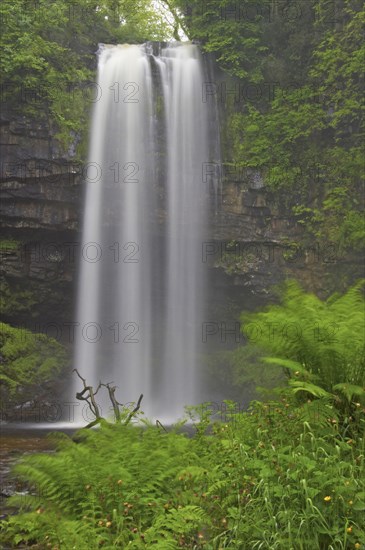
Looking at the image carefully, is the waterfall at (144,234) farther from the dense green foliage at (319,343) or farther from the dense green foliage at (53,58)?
the dense green foliage at (319,343)

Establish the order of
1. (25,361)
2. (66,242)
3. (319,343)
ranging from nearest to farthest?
(319,343) → (25,361) → (66,242)

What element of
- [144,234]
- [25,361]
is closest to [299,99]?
[144,234]

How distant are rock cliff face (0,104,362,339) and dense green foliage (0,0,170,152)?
0.81 metres

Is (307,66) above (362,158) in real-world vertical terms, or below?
above

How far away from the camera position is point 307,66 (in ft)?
66.0

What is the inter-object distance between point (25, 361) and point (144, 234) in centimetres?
590

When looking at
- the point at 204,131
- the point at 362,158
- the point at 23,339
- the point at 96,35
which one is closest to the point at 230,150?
the point at 204,131

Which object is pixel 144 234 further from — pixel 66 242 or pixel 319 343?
pixel 319 343

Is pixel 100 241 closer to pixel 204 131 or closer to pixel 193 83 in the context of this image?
pixel 204 131

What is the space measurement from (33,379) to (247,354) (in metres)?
7.27

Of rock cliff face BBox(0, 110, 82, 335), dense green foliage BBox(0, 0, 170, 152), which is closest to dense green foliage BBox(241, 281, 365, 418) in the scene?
rock cliff face BBox(0, 110, 82, 335)

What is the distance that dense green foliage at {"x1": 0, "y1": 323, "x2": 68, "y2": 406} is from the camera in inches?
673

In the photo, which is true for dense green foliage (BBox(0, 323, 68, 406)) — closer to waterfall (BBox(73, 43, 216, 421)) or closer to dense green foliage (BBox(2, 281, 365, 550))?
waterfall (BBox(73, 43, 216, 421))

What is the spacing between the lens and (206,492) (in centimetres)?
422
